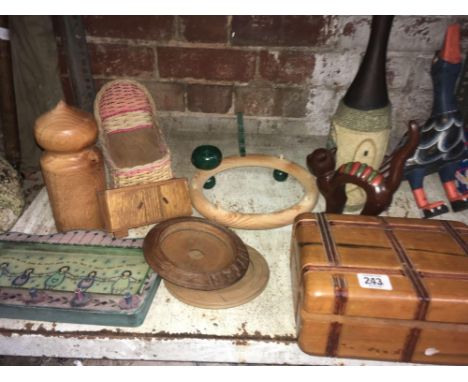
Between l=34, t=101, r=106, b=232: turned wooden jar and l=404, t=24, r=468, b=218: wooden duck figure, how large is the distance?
0.82m

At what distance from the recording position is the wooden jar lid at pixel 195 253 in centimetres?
83

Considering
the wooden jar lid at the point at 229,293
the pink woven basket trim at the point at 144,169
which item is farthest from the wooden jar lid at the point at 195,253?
the pink woven basket trim at the point at 144,169

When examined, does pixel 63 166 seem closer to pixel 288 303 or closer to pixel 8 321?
pixel 8 321

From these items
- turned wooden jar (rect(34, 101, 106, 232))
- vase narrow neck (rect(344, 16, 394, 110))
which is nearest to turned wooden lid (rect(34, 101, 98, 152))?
turned wooden jar (rect(34, 101, 106, 232))

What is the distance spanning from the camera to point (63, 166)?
2.97ft

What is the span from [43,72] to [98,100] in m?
0.36

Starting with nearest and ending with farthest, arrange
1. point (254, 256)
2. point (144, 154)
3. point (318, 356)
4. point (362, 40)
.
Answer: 1. point (318, 356)
2. point (254, 256)
3. point (144, 154)
4. point (362, 40)

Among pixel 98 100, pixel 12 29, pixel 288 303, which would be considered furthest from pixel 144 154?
pixel 12 29

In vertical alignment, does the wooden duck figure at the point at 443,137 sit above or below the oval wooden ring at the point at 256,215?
above

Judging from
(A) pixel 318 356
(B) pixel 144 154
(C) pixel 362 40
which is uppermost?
(C) pixel 362 40

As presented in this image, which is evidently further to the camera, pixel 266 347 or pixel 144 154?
pixel 144 154

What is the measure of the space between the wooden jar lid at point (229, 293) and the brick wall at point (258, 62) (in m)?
0.70

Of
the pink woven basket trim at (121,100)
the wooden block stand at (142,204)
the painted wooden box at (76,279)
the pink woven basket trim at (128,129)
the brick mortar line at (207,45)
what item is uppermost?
the brick mortar line at (207,45)

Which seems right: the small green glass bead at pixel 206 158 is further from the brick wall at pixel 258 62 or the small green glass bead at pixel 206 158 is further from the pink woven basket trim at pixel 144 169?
the brick wall at pixel 258 62
